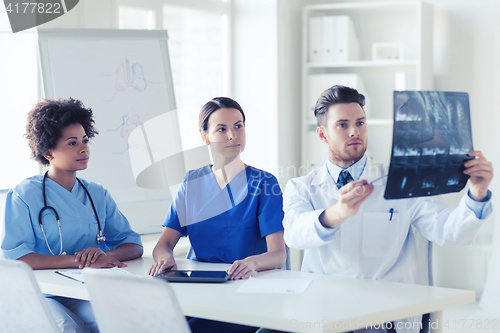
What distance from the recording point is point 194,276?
164cm

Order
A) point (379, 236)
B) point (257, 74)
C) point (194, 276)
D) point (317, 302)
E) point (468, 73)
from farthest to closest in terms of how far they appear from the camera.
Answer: point (257, 74), point (468, 73), point (379, 236), point (194, 276), point (317, 302)

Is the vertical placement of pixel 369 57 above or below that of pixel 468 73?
above

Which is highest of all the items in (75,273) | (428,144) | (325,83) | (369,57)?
(369,57)

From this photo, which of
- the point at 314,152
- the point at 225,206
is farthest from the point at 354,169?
the point at 314,152

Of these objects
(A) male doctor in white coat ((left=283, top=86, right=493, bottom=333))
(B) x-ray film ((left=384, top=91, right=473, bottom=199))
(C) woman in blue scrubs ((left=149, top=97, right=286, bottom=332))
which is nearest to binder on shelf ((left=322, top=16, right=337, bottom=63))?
(C) woman in blue scrubs ((left=149, top=97, right=286, bottom=332))

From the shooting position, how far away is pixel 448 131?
4.78 feet

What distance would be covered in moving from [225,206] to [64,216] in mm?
603

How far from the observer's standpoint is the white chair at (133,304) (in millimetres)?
1212

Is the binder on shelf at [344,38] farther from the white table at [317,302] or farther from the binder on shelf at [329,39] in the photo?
the white table at [317,302]

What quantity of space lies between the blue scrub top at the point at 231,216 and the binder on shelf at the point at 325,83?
1.70 m

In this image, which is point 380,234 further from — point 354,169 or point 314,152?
point 314,152

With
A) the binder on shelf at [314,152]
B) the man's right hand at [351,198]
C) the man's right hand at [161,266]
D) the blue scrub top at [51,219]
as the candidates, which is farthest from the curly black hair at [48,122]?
the binder on shelf at [314,152]

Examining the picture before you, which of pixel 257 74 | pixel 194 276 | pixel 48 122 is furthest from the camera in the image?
pixel 257 74

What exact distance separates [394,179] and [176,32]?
7.98ft
